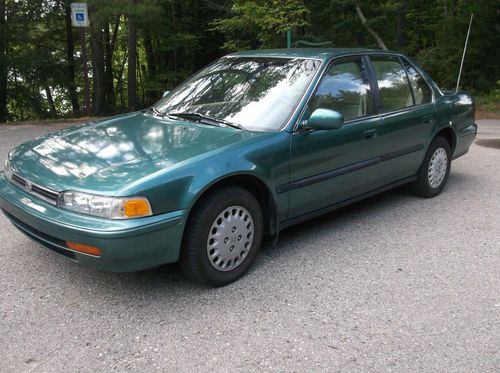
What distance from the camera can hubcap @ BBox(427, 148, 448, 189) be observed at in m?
5.39

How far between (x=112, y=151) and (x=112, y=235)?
800mm

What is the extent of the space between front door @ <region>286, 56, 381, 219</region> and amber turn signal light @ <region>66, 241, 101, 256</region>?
4.85 ft

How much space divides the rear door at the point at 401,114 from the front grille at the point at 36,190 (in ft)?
9.25

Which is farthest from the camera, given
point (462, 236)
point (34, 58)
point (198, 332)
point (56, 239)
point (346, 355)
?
point (34, 58)

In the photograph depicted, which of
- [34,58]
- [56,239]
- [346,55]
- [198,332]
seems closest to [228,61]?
[346,55]

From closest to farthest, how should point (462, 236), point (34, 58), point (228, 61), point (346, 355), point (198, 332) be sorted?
1. point (346, 355)
2. point (198, 332)
3. point (462, 236)
4. point (228, 61)
5. point (34, 58)

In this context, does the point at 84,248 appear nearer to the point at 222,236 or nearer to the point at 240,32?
the point at 222,236

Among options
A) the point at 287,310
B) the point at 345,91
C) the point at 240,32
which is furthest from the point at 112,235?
the point at 240,32

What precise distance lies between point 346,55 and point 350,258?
1780 mm

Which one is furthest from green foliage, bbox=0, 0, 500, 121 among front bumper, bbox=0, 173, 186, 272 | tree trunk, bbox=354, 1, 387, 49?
front bumper, bbox=0, 173, 186, 272

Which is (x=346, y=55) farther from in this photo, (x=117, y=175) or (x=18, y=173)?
(x=18, y=173)

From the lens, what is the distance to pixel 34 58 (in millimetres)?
18656

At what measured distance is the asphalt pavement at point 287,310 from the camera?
2652mm

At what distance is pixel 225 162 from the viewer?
329 cm
